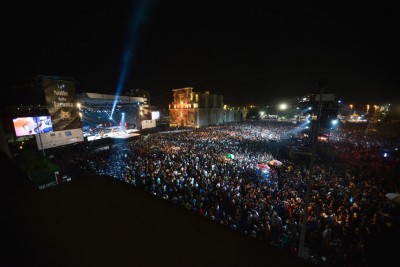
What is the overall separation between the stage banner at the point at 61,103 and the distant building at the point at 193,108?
30.7m

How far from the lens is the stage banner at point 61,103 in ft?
63.0

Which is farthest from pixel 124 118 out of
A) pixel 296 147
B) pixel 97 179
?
pixel 97 179

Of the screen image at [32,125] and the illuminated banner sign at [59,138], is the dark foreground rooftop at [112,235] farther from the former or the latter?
the illuminated banner sign at [59,138]

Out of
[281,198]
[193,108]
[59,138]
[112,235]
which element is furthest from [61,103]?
[193,108]

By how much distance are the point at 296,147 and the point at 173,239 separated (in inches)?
983

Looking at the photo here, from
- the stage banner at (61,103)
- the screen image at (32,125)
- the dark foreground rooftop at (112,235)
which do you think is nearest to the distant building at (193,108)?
the stage banner at (61,103)

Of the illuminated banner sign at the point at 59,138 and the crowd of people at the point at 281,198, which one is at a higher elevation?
the illuminated banner sign at the point at 59,138

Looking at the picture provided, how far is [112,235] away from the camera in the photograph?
1.49m

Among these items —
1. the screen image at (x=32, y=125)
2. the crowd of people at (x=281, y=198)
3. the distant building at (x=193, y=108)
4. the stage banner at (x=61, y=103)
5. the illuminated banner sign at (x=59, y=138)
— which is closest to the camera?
the crowd of people at (x=281, y=198)

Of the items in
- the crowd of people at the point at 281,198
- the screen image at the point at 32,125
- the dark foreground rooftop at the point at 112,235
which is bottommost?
the crowd of people at the point at 281,198

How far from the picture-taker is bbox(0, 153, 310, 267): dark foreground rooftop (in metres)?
1.20

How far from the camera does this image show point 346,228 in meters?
7.38

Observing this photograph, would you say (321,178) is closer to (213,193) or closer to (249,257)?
(213,193)

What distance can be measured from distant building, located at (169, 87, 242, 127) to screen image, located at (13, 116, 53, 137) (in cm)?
3368
